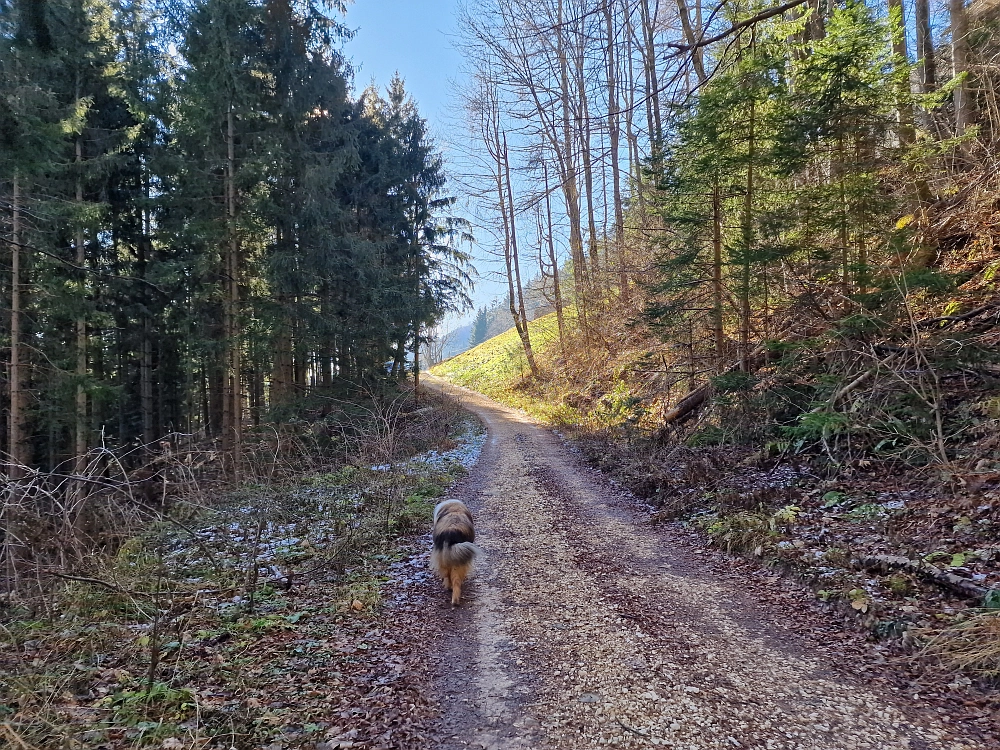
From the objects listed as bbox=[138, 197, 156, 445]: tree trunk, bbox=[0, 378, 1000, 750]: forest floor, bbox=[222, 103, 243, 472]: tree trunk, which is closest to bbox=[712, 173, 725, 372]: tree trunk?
bbox=[0, 378, 1000, 750]: forest floor

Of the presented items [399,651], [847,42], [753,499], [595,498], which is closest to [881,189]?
[847,42]

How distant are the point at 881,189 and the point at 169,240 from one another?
17.2m

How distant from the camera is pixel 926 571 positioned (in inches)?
167

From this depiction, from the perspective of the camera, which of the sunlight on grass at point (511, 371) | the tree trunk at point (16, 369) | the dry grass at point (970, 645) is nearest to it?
the dry grass at point (970, 645)

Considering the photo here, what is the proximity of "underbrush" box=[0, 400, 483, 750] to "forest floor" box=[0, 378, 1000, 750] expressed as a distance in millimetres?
21

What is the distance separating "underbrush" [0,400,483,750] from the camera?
120 inches

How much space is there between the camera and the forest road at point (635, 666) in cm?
308

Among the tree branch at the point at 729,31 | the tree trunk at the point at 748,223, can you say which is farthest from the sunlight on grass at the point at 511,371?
the tree branch at the point at 729,31

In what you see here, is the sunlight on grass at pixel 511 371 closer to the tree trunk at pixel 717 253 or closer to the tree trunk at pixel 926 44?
the tree trunk at pixel 717 253

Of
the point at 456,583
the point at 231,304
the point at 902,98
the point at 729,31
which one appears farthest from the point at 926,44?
the point at 231,304

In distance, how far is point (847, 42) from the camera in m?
7.99

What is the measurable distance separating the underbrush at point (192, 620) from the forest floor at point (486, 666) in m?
0.02

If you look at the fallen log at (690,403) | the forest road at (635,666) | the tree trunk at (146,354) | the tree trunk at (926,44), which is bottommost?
the forest road at (635,666)

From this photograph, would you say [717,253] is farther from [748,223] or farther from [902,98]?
[902,98]
